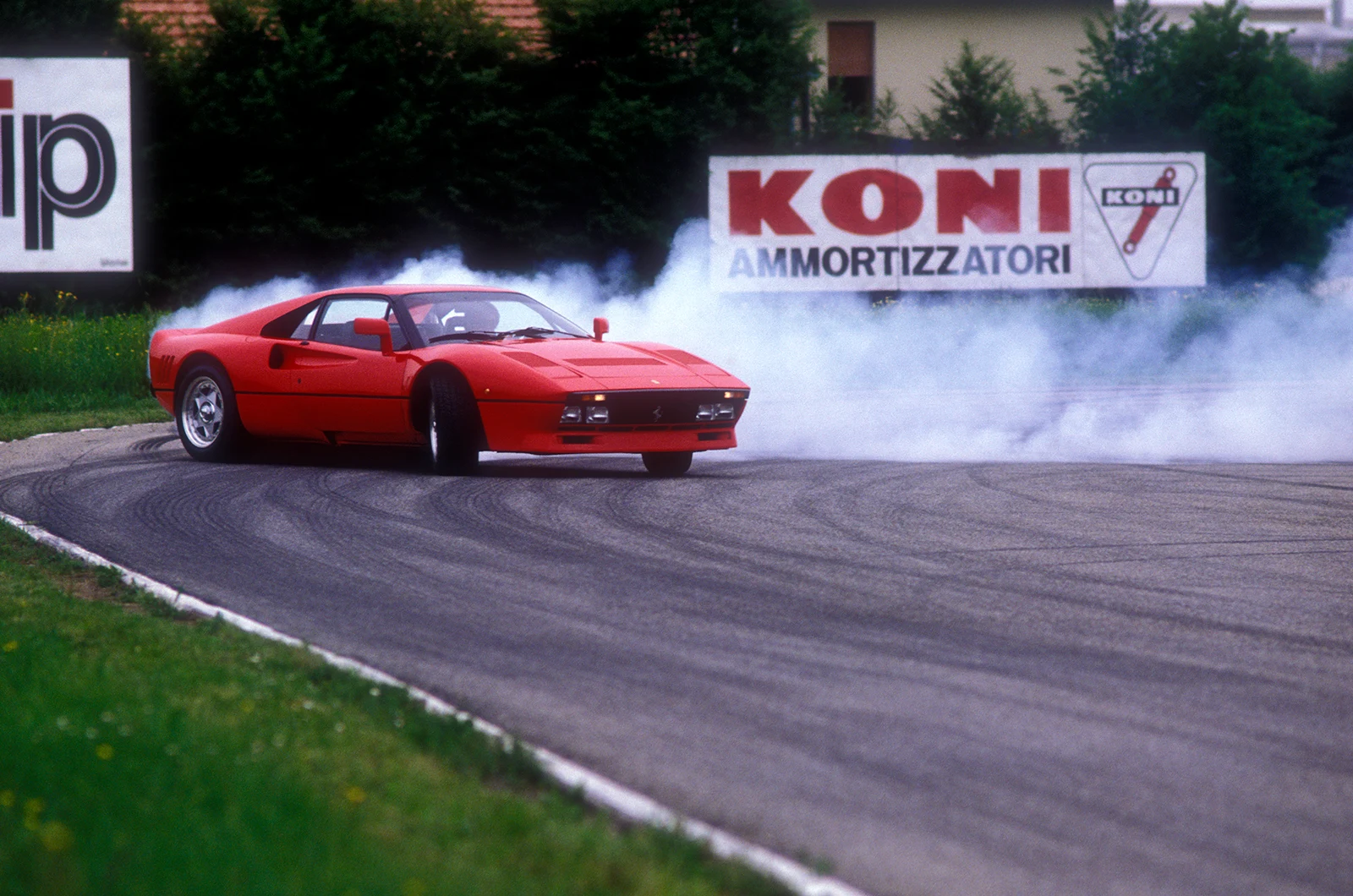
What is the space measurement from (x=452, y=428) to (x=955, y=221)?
61.2ft

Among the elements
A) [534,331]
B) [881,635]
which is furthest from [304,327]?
A: [881,635]

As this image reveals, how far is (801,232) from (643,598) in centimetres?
2186

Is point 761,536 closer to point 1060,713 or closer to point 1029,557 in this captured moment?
point 1029,557

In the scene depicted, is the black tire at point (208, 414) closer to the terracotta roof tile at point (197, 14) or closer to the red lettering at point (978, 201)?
the terracotta roof tile at point (197, 14)

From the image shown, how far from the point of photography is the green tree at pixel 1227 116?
32.0 m

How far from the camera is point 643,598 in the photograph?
6969 mm

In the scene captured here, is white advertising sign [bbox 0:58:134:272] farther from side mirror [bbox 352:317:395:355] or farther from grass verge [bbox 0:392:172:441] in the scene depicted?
side mirror [bbox 352:317:395:355]

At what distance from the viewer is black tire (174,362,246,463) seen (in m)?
12.7

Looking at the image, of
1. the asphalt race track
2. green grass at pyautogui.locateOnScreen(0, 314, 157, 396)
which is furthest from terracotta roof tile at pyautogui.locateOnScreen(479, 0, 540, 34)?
the asphalt race track

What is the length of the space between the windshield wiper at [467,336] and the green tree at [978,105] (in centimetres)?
2768

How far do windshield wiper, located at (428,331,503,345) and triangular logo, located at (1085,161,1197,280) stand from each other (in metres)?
19.1

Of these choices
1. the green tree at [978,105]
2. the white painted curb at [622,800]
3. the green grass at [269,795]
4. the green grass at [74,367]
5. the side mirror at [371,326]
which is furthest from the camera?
the green tree at [978,105]

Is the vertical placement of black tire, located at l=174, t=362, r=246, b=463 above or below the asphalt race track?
above

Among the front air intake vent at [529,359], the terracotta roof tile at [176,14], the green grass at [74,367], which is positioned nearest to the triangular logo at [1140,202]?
the terracotta roof tile at [176,14]
